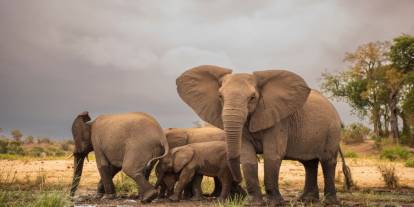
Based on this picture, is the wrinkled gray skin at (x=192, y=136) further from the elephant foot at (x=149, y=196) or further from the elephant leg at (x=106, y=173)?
the elephant foot at (x=149, y=196)

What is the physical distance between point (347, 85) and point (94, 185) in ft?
134

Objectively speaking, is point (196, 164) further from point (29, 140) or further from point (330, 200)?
point (29, 140)

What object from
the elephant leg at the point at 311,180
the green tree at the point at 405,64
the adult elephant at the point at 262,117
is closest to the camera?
the adult elephant at the point at 262,117

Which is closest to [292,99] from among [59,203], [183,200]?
[183,200]

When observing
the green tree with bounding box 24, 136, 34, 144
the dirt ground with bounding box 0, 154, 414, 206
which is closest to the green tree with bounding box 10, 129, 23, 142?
the green tree with bounding box 24, 136, 34, 144

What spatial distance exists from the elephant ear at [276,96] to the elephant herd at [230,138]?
0.7 inches

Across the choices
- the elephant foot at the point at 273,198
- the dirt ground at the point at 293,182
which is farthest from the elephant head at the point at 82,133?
the elephant foot at the point at 273,198

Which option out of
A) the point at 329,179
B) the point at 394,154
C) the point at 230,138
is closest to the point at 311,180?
the point at 329,179

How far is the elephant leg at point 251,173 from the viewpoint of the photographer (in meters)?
8.99

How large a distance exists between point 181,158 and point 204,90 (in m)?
1.48

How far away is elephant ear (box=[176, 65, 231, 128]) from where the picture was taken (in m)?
9.40

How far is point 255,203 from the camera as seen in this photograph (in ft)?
29.5

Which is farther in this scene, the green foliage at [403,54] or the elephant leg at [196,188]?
the green foliage at [403,54]

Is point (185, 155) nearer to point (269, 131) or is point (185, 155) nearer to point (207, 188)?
point (269, 131)
